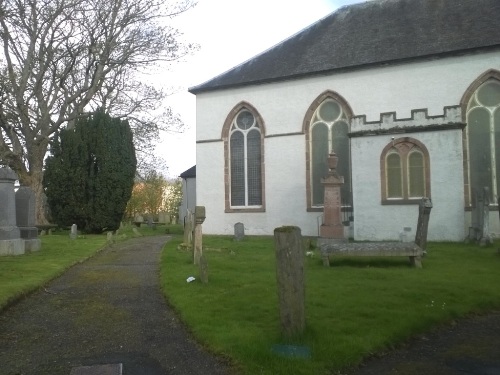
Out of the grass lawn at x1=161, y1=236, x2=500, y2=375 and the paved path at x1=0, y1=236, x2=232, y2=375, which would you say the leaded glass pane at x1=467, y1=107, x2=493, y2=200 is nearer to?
the grass lawn at x1=161, y1=236, x2=500, y2=375

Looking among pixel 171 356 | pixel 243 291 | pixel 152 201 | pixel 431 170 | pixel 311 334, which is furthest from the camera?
pixel 152 201

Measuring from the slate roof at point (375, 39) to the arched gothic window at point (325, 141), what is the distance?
169 centimetres

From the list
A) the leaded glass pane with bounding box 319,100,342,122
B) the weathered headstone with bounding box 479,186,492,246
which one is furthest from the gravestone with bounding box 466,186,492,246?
the leaded glass pane with bounding box 319,100,342,122

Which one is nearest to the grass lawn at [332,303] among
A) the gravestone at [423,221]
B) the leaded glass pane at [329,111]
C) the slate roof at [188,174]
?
the gravestone at [423,221]

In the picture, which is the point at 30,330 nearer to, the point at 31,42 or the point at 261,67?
the point at 261,67

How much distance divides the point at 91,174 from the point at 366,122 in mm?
14693

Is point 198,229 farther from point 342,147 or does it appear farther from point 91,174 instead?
point 91,174

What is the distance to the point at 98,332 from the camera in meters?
6.38

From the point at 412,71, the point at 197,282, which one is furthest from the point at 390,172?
the point at 197,282

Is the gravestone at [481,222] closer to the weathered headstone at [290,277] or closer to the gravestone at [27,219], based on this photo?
the weathered headstone at [290,277]

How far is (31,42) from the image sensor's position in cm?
2498

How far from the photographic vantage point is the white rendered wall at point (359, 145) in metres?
18.2

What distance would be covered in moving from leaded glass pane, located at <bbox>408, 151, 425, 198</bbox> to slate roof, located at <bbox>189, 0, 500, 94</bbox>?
14.8 ft

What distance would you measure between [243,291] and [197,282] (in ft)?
4.20
